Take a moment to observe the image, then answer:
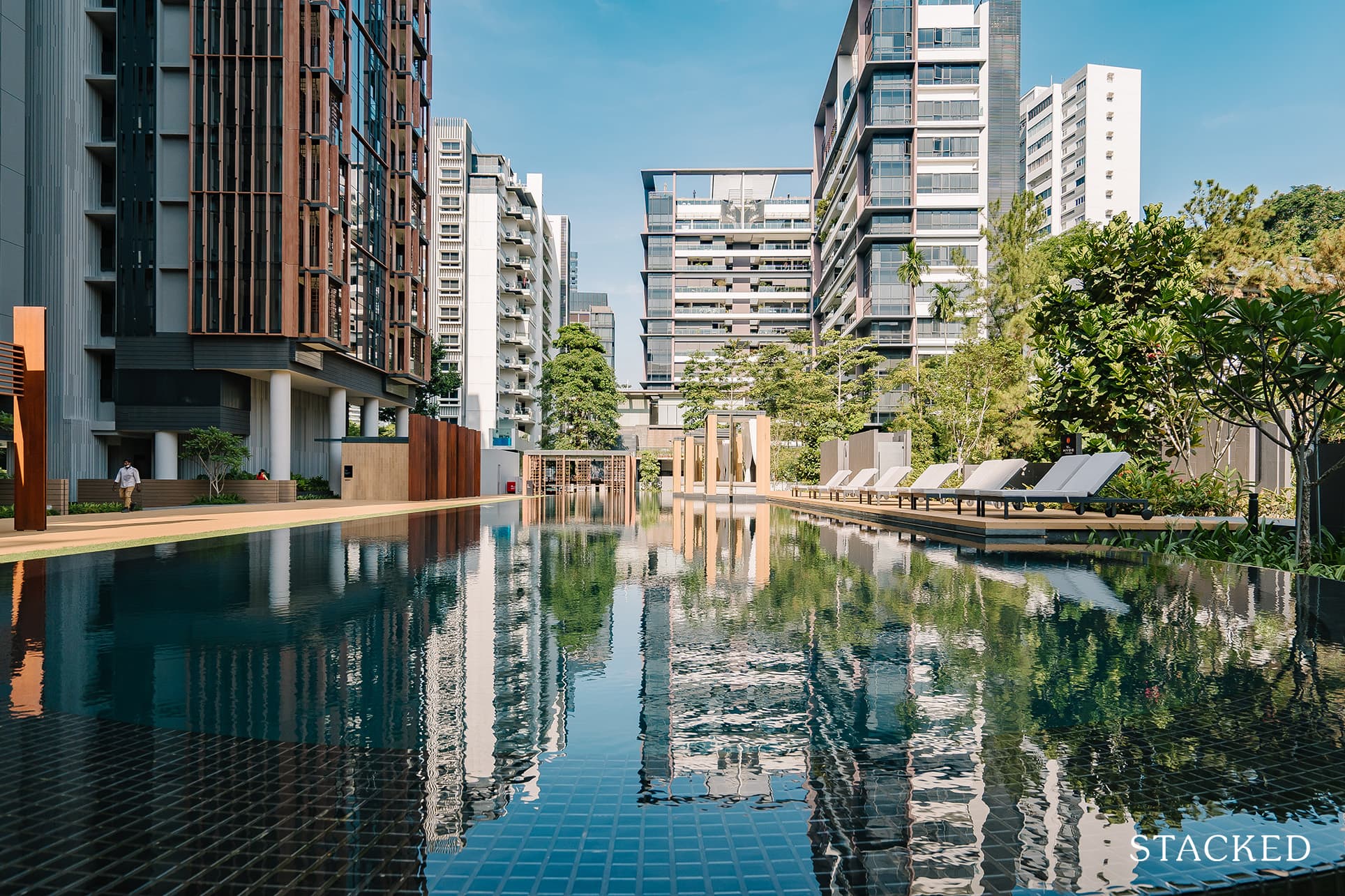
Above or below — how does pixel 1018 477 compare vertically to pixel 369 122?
below

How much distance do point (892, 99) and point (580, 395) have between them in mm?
28588

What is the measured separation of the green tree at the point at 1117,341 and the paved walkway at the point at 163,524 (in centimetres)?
1473

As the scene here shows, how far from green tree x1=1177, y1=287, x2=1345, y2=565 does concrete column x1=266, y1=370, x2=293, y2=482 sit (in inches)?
1160

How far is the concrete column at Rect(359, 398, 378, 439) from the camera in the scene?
38.8 m

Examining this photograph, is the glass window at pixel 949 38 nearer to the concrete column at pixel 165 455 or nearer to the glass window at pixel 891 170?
the glass window at pixel 891 170

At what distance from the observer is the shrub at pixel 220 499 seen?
2877cm

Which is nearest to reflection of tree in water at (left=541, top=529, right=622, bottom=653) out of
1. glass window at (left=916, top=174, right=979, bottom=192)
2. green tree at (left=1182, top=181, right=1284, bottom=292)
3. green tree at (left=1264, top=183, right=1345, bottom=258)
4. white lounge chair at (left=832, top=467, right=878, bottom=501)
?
white lounge chair at (left=832, top=467, right=878, bottom=501)

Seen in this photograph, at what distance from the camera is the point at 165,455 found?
31234 millimetres

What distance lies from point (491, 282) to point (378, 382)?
28.6 m

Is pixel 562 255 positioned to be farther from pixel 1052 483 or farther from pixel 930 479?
pixel 1052 483

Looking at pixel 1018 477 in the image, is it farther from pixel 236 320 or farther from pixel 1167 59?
pixel 236 320

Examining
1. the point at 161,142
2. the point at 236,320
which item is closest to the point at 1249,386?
the point at 236,320

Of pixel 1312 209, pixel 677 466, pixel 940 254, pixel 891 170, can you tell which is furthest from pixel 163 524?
pixel 1312 209

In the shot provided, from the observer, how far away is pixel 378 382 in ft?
127
